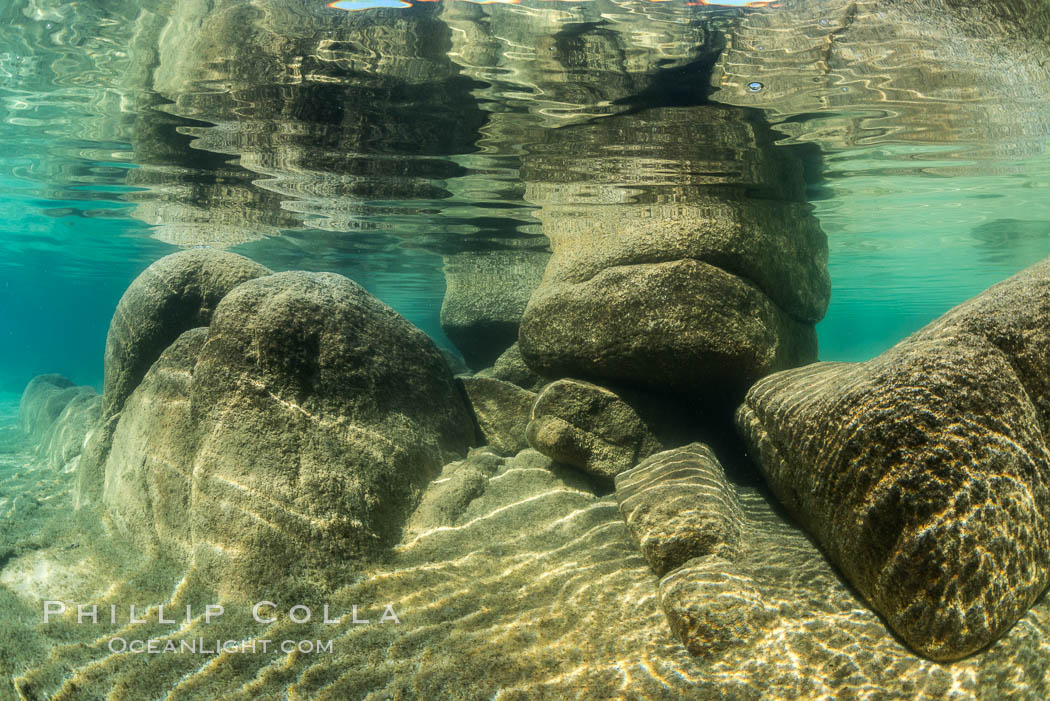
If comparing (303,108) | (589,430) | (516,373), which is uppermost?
(303,108)

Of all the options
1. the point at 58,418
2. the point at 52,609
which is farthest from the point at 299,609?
the point at 58,418

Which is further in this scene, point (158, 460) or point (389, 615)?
point (158, 460)

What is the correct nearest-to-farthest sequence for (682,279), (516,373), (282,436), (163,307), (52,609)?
(52,609)
(282,436)
(682,279)
(163,307)
(516,373)

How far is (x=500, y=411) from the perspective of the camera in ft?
24.7

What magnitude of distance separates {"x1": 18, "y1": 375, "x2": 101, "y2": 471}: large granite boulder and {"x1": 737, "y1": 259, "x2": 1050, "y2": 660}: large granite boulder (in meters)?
10.3

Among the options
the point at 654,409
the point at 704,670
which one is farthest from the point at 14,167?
the point at 704,670

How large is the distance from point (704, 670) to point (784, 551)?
4.95 ft

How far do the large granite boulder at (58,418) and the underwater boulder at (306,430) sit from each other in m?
4.97

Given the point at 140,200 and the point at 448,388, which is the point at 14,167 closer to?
the point at 140,200

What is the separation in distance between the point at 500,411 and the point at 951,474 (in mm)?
5138

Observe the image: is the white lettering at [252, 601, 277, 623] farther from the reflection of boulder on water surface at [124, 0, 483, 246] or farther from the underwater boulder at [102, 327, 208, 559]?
the reflection of boulder on water surface at [124, 0, 483, 246]

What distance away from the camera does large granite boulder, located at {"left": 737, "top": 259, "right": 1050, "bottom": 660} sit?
3.22 m

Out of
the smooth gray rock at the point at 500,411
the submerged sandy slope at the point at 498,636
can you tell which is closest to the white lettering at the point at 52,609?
the submerged sandy slope at the point at 498,636

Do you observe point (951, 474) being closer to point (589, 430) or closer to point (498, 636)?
point (498, 636)
